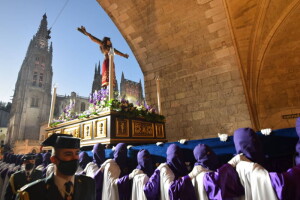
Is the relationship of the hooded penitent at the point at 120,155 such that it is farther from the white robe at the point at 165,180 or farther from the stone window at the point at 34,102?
the stone window at the point at 34,102

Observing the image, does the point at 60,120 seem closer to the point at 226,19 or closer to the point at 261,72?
the point at 226,19

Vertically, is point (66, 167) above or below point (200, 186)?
above

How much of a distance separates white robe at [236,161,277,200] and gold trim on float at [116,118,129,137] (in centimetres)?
236

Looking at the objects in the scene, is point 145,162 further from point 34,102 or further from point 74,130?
point 34,102

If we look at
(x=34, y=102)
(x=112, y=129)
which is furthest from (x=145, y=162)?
(x=34, y=102)

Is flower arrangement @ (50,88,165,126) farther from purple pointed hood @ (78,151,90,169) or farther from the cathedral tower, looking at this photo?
the cathedral tower

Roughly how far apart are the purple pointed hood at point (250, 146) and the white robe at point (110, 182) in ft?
5.40

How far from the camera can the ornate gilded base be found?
3.38 m

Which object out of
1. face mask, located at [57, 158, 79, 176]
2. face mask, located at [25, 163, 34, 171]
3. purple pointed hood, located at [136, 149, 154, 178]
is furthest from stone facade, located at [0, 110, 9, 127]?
face mask, located at [57, 158, 79, 176]

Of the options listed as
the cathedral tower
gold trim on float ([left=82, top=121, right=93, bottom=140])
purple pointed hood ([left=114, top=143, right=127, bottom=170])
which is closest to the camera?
purple pointed hood ([left=114, top=143, right=127, bottom=170])

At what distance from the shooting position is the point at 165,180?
1.90m

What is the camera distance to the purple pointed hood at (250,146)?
1655 millimetres

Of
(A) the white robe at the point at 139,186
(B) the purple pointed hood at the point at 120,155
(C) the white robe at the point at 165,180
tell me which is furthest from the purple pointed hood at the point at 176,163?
(B) the purple pointed hood at the point at 120,155

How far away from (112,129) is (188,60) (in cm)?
486
